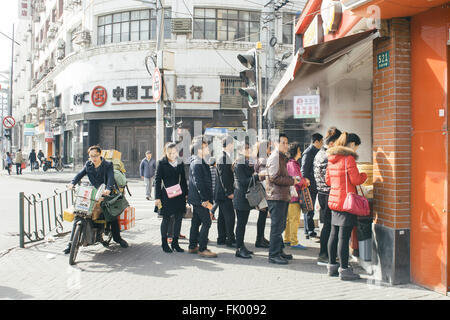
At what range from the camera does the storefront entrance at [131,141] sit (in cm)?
2431

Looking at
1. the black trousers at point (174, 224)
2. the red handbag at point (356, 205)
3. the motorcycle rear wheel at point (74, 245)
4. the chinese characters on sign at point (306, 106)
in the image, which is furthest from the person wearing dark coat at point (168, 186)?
the chinese characters on sign at point (306, 106)

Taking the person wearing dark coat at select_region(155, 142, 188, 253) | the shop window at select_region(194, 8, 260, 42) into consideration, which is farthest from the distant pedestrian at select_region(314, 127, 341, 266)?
the shop window at select_region(194, 8, 260, 42)

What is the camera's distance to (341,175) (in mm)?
5340

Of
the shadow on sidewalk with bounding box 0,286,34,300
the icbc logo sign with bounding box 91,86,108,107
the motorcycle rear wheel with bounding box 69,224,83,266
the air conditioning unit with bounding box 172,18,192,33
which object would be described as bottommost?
the shadow on sidewalk with bounding box 0,286,34,300

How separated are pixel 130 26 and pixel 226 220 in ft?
66.3

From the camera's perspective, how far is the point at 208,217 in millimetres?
6852

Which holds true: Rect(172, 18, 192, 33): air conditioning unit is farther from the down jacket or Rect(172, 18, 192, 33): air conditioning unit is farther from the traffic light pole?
the down jacket

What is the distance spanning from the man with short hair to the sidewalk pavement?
0.99 feet

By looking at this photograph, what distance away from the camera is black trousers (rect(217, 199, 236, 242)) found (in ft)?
23.0

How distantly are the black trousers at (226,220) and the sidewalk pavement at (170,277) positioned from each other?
0.88 ft

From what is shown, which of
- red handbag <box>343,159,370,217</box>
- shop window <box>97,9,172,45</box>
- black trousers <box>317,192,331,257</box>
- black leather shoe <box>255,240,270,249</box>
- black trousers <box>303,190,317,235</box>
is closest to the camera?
red handbag <box>343,159,370,217</box>

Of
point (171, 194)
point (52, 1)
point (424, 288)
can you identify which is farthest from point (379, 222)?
point (52, 1)

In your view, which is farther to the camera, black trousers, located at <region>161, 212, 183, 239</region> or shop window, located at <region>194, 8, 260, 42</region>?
shop window, located at <region>194, 8, 260, 42</region>

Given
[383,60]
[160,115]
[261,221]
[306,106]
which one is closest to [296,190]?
[261,221]
